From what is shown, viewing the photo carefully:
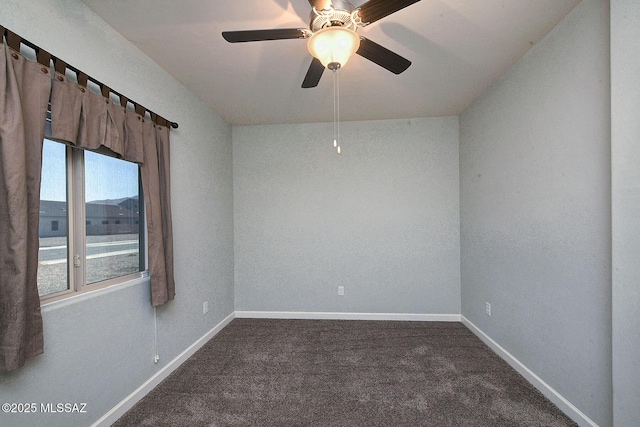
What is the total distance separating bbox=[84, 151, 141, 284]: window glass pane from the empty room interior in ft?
0.57

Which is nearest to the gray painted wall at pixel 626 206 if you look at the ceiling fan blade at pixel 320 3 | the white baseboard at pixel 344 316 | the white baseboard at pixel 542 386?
the white baseboard at pixel 542 386

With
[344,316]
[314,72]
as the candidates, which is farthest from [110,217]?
[344,316]

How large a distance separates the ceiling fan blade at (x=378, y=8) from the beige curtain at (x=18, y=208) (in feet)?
5.12

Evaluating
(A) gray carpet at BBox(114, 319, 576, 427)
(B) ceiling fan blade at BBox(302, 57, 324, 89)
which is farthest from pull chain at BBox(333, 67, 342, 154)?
(A) gray carpet at BBox(114, 319, 576, 427)

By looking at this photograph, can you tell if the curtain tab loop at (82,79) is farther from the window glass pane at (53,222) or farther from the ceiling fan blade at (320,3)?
the ceiling fan blade at (320,3)

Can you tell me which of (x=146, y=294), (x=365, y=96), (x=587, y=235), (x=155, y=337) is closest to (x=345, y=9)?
(x=365, y=96)

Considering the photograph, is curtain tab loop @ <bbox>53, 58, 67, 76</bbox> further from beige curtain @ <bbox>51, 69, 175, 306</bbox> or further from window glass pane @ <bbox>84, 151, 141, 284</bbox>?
window glass pane @ <bbox>84, 151, 141, 284</bbox>

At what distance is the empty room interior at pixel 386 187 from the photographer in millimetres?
1456

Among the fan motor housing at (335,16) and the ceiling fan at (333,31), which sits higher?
the fan motor housing at (335,16)

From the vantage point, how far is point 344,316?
11.5 ft

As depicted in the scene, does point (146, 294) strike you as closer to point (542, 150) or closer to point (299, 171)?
point (299, 171)

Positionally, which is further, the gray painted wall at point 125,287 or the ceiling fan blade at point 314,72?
the ceiling fan blade at point 314,72

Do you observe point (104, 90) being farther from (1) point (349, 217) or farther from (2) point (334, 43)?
(1) point (349, 217)

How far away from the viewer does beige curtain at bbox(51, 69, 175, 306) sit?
1.42 metres
